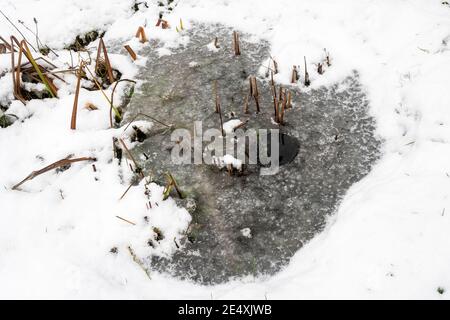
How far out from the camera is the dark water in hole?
2539 millimetres

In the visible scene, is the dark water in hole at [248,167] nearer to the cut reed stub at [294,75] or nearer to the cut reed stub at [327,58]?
the cut reed stub at [294,75]

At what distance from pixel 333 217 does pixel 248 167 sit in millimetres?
749

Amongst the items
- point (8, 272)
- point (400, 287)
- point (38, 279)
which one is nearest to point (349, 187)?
point (400, 287)

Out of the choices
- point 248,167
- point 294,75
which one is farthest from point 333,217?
point 294,75

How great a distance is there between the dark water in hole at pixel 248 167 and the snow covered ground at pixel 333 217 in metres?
0.11

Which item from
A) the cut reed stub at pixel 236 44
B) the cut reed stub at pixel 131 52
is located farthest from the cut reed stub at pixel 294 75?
the cut reed stub at pixel 131 52

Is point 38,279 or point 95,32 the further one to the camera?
point 95,32

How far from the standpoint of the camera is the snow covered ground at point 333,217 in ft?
7.19

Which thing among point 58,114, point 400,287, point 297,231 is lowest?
point 297,231

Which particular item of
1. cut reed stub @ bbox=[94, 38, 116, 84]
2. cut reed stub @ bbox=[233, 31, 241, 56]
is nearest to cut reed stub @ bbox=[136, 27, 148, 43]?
cut reed stub @ bbox=[94, 38, 116, 84]

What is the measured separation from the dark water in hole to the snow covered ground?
0.11 metres

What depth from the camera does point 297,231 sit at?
8.52ft

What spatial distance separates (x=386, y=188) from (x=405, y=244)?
46 cm

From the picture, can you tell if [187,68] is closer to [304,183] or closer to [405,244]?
[304,183]
